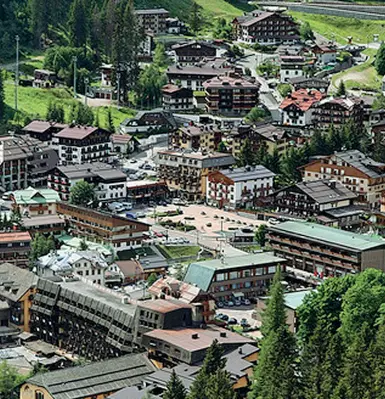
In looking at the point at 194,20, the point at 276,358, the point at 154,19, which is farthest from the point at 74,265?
the point at 194,20

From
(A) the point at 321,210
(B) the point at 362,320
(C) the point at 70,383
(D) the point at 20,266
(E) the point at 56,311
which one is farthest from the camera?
(A) the point at 321,210

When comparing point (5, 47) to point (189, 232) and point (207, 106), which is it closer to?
point (207, 106)

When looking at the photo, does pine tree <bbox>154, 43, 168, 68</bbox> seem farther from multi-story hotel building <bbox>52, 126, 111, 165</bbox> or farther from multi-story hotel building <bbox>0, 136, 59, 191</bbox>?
multi-story hotel building <bbox>0, 136, 59, 191</bbox>

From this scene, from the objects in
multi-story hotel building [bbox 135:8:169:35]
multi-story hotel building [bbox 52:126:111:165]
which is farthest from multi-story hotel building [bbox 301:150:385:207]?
multi-story hotel building [bbox 135:8:169:35]

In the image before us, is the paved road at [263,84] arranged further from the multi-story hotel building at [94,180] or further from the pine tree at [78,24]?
the multi-story hotel building at [94,180]

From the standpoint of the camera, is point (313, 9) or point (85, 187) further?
point (313, 9)

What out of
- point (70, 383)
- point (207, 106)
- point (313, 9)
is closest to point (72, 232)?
point (70, 383)
